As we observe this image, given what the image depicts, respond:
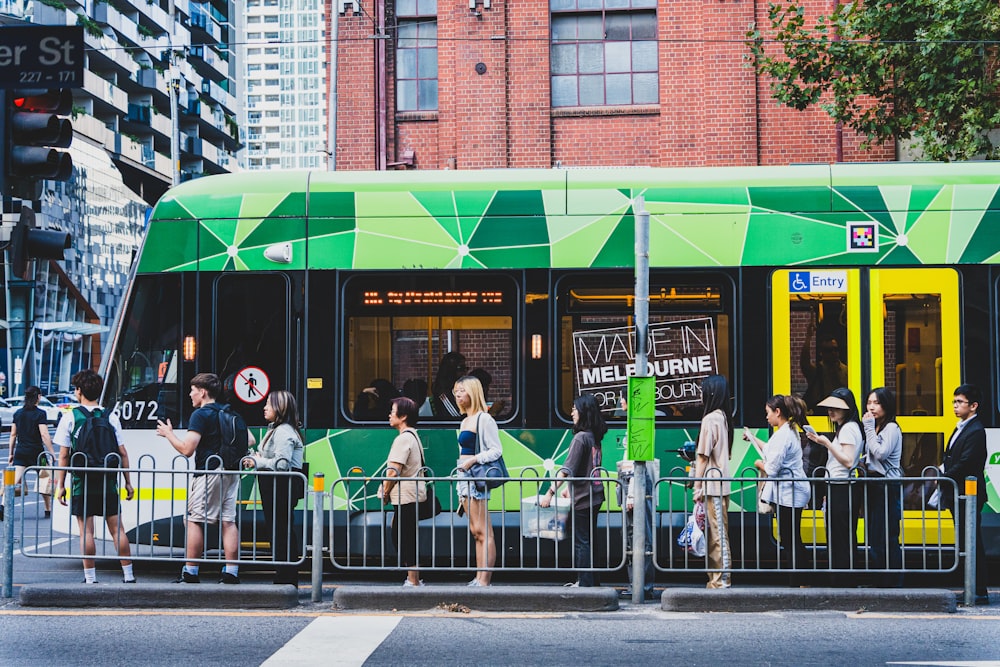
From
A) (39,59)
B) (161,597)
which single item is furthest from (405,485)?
(39,59)

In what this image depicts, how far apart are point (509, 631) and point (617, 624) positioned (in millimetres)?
736

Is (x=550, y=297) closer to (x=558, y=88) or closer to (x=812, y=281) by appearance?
(x=812, y=281)

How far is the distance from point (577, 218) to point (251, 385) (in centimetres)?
302

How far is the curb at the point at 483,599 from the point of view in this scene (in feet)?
26.7

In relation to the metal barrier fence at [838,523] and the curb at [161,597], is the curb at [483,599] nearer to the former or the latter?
the curb at [161,597]

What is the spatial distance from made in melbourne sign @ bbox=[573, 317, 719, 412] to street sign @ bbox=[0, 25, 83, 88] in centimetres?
437

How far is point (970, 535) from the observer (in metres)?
8.02

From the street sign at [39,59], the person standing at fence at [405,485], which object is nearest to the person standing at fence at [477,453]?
the person standing at fence at [405,485]

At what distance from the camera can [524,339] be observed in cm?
967

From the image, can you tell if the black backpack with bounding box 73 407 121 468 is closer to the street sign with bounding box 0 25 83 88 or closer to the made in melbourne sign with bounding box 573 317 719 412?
the street sign with bounding box 0 25 83 88

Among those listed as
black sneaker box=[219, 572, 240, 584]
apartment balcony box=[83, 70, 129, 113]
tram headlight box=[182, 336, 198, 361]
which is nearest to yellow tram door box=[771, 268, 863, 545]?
black sneaker box=[219, 572, 240, 584]

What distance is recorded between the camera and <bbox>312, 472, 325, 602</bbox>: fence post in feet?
26.3

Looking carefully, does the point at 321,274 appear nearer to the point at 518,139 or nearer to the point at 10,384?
the point at 518,139

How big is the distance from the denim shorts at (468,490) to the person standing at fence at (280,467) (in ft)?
3.88
